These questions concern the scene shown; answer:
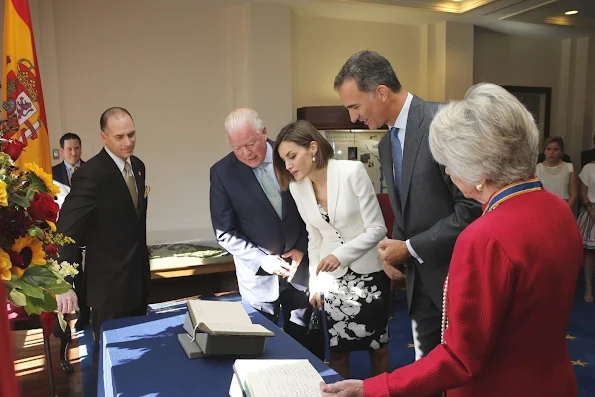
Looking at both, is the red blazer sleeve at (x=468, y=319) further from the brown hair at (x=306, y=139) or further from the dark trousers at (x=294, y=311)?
the dark trousers at (x=294, y=311)

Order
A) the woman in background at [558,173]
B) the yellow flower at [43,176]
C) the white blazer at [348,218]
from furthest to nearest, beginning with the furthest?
the woman in background at [558,173]
the white blazer at [348,218]
the yellow flower at [43,176]

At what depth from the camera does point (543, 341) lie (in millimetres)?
1061

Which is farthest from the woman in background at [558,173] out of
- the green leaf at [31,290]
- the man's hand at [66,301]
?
the green leaf at [31,290]

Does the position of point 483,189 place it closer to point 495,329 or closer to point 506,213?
point 506,213

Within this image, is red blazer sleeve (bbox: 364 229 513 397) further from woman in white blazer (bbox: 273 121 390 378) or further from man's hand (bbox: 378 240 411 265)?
woman in white blazer (bbox: 273 121 390 378)

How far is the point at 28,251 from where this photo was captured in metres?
1.26

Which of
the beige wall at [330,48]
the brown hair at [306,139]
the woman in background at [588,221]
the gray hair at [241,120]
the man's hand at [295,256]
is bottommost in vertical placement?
the woman in background at [588,221]

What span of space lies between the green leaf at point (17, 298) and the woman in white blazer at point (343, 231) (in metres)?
1.28

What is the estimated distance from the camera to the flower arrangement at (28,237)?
1198mm

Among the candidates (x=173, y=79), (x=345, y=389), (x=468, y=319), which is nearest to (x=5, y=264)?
(x=345, y=389)

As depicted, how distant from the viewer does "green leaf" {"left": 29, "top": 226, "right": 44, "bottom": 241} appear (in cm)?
125

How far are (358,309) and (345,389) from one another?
119cm

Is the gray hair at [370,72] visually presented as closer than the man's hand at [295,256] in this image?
Yes

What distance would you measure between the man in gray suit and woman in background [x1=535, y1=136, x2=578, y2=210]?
3880mm
